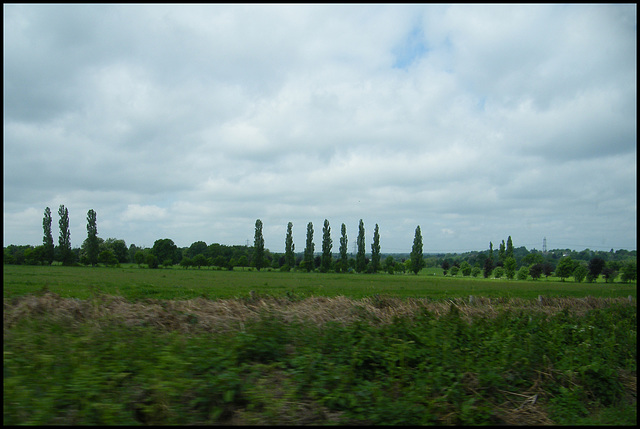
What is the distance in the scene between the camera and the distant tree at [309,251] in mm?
94500

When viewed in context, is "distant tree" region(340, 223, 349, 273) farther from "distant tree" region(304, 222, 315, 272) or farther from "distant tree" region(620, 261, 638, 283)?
"distant tree" region(620, 261, 638, 283)

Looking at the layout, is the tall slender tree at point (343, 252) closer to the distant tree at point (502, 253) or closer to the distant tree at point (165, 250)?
the distant tree at point (165, 250)

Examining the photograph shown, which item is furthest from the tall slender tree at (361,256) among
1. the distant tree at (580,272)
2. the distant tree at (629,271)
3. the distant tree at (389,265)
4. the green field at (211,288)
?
the distant tree at (629,271)

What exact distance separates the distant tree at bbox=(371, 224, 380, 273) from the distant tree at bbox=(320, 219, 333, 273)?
11383 millimetres

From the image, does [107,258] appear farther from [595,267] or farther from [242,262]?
[595,267]

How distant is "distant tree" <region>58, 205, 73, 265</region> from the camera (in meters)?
65.8

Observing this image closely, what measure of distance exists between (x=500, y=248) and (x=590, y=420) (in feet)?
416

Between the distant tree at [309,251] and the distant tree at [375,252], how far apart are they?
15.7 m

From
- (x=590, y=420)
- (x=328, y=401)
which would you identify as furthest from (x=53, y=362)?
(x=590, y=420)

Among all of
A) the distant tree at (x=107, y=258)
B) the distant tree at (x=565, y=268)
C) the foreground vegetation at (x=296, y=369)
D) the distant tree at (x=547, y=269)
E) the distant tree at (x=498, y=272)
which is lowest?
the distant tree at (x=498, y=272)

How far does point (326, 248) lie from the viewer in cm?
9744

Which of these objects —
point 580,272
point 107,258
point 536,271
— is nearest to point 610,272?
point 580,272

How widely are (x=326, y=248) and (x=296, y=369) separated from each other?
91.1 m

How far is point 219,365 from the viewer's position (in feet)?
19.3
